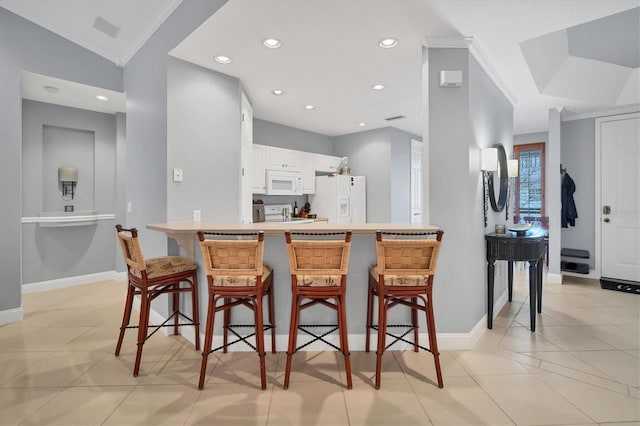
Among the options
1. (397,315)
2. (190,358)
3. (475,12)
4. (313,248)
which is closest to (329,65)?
(475,12)

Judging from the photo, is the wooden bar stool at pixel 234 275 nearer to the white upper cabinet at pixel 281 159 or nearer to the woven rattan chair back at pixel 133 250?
the woven rattan chair back at pixel 133 250

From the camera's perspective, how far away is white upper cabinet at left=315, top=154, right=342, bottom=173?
563 cm

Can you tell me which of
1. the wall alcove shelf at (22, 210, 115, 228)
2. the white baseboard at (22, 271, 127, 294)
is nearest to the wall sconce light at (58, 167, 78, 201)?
the wall alcove shelf at (22, 210, 115, 228)

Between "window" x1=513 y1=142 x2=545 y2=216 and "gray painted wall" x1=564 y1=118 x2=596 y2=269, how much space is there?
943 mm

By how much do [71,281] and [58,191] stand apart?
4.25ft

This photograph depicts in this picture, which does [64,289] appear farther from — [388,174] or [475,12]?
[475,12]

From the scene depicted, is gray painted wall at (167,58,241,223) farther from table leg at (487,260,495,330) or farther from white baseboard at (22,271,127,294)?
white baseboard at (22,271,127,294)

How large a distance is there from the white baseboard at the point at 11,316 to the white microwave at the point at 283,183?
309cm

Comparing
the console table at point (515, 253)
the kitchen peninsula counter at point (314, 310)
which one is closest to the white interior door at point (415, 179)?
the console table at point (515, 253)

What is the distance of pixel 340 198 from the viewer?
547 cm

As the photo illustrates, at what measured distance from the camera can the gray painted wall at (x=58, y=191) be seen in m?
4.15

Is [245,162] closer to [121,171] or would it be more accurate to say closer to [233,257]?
[233,257]

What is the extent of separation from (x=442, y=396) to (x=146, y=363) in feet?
6.95

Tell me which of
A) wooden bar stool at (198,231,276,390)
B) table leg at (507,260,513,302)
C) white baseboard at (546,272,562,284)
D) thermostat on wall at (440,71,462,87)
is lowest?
white baseboard at (546,272,562,284)
